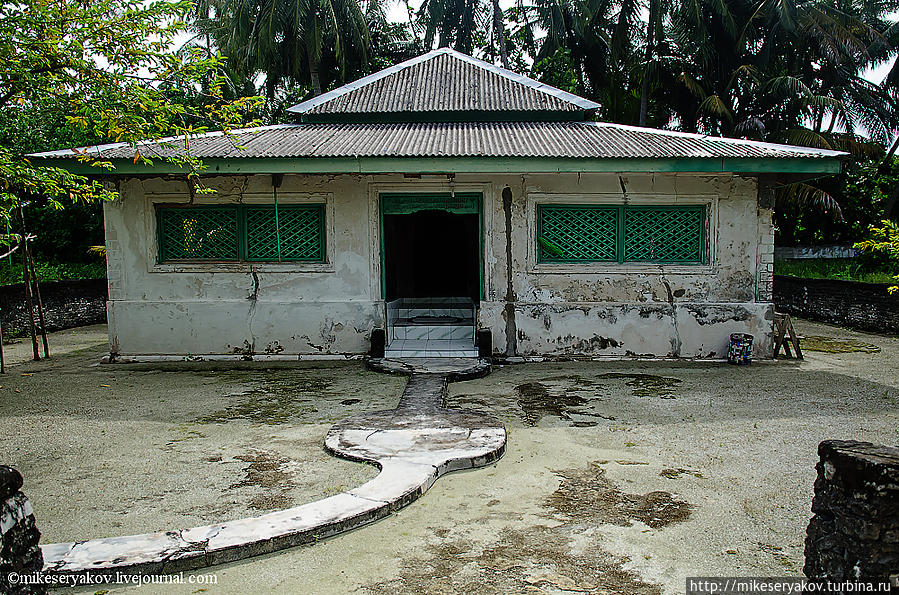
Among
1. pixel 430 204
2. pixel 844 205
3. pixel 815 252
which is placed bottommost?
pixel 815 252

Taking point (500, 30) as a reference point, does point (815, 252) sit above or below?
below

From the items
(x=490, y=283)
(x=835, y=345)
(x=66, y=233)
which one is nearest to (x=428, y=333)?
(x=490, y=283)

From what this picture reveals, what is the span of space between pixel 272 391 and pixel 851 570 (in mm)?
6248

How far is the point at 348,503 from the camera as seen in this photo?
4.04m

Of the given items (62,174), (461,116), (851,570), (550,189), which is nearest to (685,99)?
(461,116)

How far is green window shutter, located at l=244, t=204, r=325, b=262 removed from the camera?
32.2ft

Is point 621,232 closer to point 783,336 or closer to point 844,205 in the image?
point 783,336

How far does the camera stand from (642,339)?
9648mm

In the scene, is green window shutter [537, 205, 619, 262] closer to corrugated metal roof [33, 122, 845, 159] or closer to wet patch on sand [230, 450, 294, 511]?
corrugated metal roof [33, 122, 845, 159]

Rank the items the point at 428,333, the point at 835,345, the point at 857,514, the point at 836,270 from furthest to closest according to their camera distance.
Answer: the point at 836,270, the point at 835,345, the point at 428,333, the point at 857,514

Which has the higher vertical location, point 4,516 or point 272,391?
point 4,516

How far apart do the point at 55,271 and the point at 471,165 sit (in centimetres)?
1378

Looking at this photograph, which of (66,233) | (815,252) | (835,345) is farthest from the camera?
(815,252)

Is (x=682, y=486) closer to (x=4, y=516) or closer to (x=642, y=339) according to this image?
(x=4, y=516)
